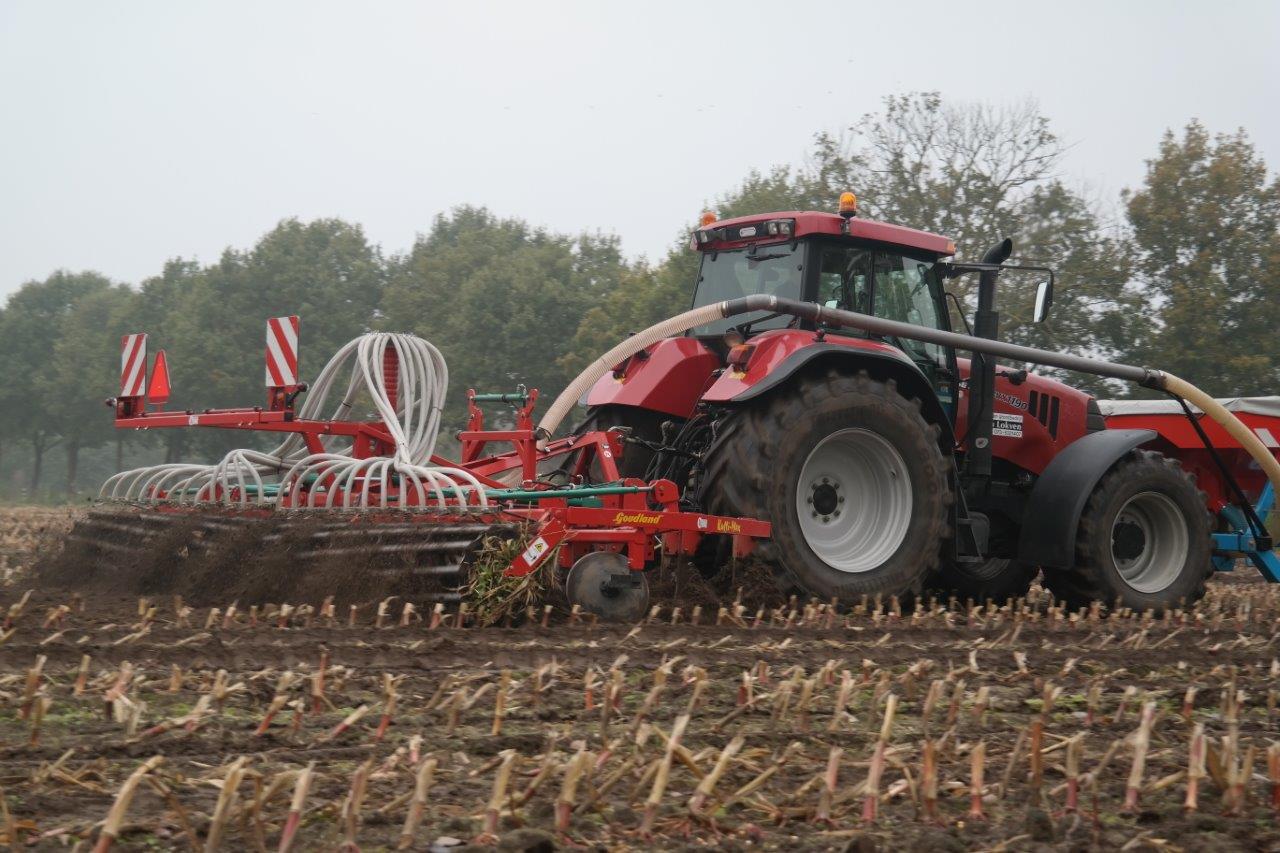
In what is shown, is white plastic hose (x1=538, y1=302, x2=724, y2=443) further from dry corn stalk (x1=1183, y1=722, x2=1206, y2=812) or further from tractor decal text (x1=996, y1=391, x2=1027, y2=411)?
dry corn stalk (x1=1183, y1=722, x2=1206, y2=812)

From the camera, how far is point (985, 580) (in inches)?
320

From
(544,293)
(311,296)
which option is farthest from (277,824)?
(311,296)

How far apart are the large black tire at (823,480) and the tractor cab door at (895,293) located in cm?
61

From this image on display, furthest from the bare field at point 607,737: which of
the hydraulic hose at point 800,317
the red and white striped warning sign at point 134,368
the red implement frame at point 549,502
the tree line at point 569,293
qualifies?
the tree line at point 569,293

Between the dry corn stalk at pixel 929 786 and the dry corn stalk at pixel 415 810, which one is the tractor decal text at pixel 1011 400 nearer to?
the dry corn stalk at pixel 929 786

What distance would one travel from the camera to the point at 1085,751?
338 cm

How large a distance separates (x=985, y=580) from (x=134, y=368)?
5329mm

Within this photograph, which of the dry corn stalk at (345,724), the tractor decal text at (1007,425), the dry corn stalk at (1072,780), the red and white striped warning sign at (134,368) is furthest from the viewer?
the tractor decal text at (1007,425)

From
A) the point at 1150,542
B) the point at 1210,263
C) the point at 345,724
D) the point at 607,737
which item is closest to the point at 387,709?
the point at 345,724

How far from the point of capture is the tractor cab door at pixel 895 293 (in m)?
6.99

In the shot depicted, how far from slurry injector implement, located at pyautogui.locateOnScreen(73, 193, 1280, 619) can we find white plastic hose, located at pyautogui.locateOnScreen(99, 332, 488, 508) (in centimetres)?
2

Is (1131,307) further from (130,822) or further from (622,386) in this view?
(130,822)

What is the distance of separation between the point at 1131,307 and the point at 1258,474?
1611 cm

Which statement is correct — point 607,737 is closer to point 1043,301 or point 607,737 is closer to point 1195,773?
point 1195,773
